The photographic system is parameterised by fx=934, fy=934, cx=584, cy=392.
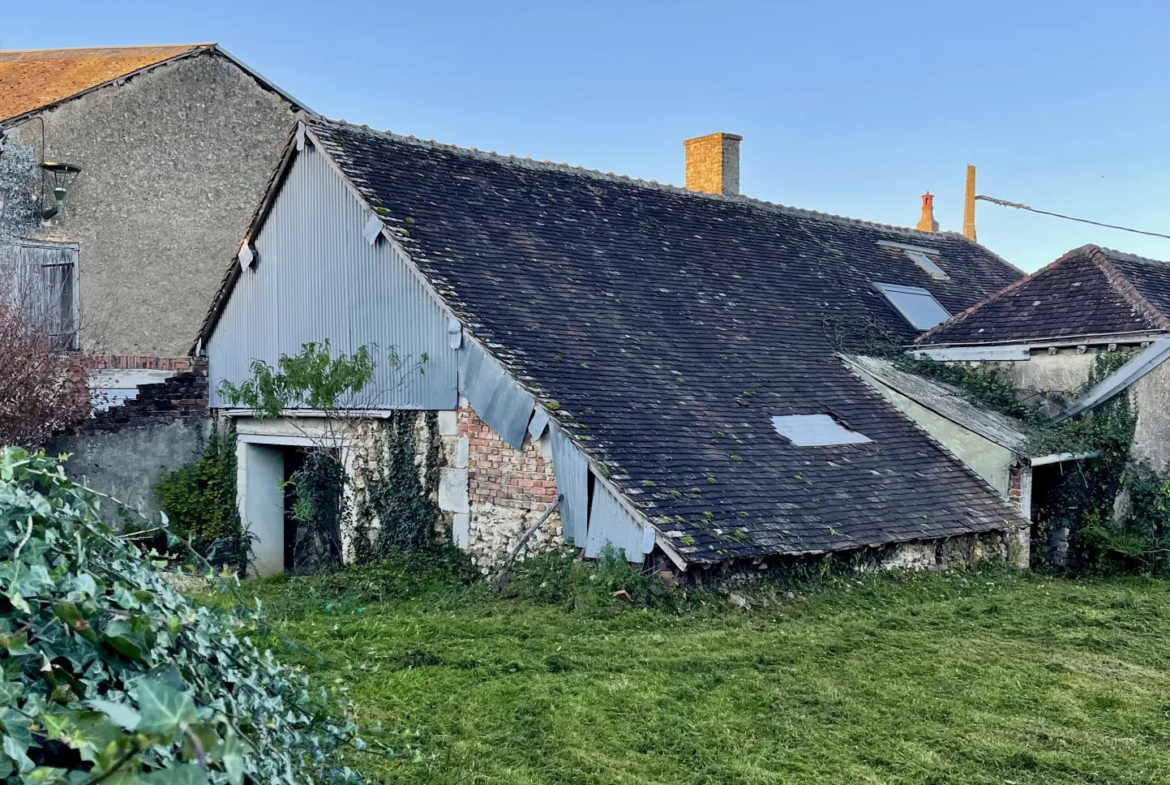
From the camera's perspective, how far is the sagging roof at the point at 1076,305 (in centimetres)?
1291

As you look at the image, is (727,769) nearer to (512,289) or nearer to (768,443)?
(768,443)

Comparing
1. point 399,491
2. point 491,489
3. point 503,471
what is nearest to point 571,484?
point 503,471

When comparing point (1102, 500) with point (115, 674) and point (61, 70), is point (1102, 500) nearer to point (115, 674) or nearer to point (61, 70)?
point (115, 674)

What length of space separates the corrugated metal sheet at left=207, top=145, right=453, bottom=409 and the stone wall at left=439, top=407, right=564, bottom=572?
53 cm

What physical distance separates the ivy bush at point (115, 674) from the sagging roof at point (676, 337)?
221 inches

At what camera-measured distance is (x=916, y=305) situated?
16859 millimetres

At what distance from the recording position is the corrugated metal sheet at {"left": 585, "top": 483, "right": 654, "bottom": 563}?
8.70 meters

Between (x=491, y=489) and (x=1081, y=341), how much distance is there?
8.50 m

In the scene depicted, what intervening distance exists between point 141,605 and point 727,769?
3642mm

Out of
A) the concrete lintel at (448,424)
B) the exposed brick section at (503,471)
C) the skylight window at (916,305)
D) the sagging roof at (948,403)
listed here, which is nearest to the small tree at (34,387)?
the concrete lintel at (448,424)

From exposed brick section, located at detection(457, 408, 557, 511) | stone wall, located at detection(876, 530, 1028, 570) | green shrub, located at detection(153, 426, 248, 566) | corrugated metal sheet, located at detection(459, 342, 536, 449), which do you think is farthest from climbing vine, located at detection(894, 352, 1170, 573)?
green shrub, located at detection(153, 426, 248, 566)

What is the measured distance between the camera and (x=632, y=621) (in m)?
8.18

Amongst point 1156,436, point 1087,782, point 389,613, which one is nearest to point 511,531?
point 389,613

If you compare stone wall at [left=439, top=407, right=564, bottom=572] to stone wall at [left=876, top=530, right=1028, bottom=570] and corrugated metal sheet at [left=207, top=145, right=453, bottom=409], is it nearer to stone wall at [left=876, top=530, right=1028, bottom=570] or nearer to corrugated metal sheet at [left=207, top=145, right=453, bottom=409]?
corrugated metal sheet at [left=207, top=145, right=453, bottom=409]
